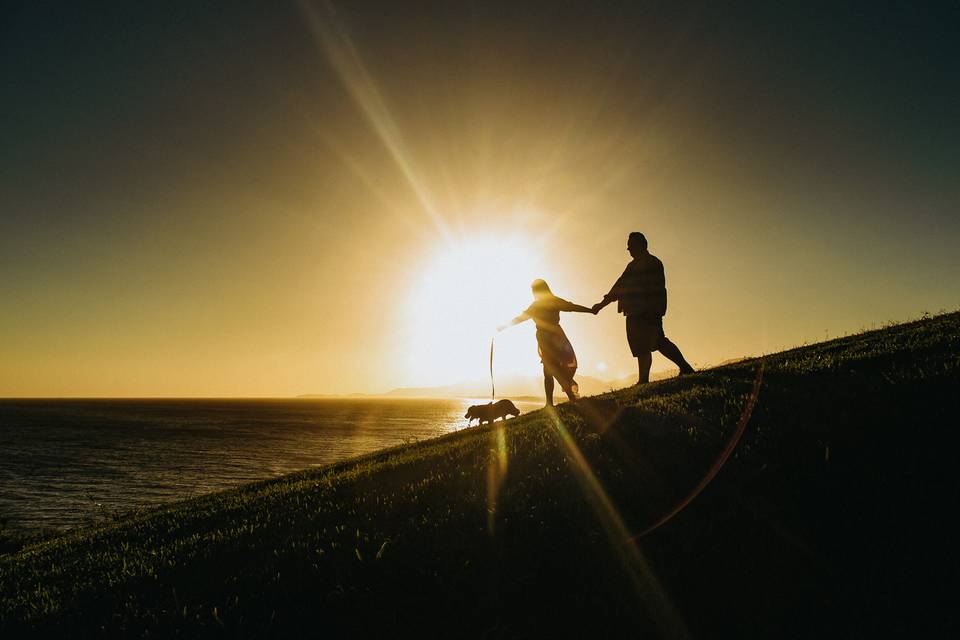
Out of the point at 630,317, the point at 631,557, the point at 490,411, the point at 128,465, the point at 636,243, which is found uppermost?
the point at 636,243

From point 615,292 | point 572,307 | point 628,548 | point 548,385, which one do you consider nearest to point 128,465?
point 548,385

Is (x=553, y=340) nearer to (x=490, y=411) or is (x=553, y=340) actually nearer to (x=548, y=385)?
(x=548, y=385)

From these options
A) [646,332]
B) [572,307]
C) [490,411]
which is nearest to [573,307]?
[572,307]

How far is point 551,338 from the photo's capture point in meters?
12.4

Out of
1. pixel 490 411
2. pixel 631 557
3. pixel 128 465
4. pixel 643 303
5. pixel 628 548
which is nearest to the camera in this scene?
pixel 631 557

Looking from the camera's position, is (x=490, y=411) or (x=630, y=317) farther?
(x=490, y=411)

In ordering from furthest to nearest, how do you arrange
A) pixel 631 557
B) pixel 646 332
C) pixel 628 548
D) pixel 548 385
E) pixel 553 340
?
pixel 548 385, pixel 553 340, pixel 646 332, pixel 628 548, pixel 631 557

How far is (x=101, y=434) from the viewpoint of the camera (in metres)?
86.2

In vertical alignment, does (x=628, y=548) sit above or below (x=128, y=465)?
above

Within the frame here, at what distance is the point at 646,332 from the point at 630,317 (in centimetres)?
58

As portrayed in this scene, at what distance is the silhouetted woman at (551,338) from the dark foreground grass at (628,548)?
5.62 meters

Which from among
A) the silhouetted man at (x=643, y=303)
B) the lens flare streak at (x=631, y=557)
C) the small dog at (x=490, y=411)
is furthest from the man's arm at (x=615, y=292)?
the small dog at (x=490, y=411)

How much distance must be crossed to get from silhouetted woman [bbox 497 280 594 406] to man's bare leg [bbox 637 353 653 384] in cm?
181

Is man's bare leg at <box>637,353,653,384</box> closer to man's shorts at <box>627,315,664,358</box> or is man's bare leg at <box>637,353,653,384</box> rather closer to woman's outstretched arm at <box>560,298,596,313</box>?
man's shorts at <box>627,315,664,358</box>
